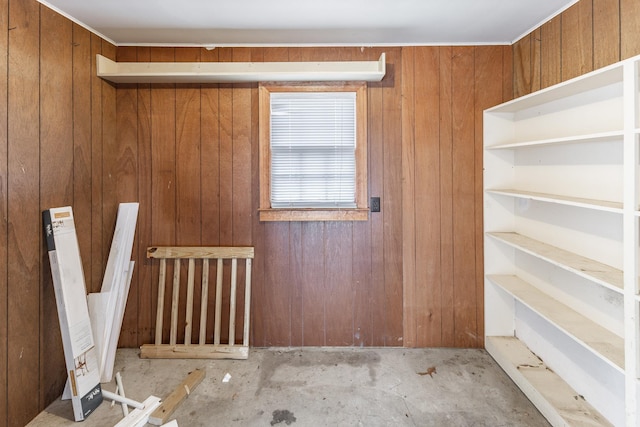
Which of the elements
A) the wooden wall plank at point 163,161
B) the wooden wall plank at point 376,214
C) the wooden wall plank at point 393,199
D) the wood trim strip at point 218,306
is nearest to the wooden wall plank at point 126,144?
the wooden wall plank at point 163,161

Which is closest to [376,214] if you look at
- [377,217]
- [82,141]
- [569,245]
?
[377,217]

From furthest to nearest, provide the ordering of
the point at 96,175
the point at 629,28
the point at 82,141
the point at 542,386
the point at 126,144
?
the point at 126,144, the point at 96,175, the point at 82,141, the point at 542,386, the point at 629,28

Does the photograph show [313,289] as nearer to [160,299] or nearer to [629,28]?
[160,299]

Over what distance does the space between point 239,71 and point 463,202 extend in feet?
6.48

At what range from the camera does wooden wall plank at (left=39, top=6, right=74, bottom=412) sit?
6.88 feet

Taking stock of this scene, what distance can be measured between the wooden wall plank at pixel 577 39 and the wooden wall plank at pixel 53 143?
3142 millimetres

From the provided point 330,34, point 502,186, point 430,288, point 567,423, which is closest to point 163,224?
point 330,34

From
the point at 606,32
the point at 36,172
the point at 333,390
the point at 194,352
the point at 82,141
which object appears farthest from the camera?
the point at 194,352

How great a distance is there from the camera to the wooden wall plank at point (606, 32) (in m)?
1.84

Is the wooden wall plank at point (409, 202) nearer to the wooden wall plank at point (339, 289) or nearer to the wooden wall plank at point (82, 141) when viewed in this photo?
the wooden wall plank at point (339, 289)

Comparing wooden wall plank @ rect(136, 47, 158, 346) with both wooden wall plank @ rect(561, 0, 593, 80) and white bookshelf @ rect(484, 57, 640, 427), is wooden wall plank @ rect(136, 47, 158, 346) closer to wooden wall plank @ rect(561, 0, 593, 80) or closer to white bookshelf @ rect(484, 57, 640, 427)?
white bookshelf @ rect(484, 57, 640, 427)

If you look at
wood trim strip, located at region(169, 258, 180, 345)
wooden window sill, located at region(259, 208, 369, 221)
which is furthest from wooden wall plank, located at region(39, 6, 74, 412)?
wooden window sill, located at region(259, 208, 369, 221)

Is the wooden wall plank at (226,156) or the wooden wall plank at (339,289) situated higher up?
the wooden wall plank at (226,156)

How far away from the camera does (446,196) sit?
2809 millimetres
